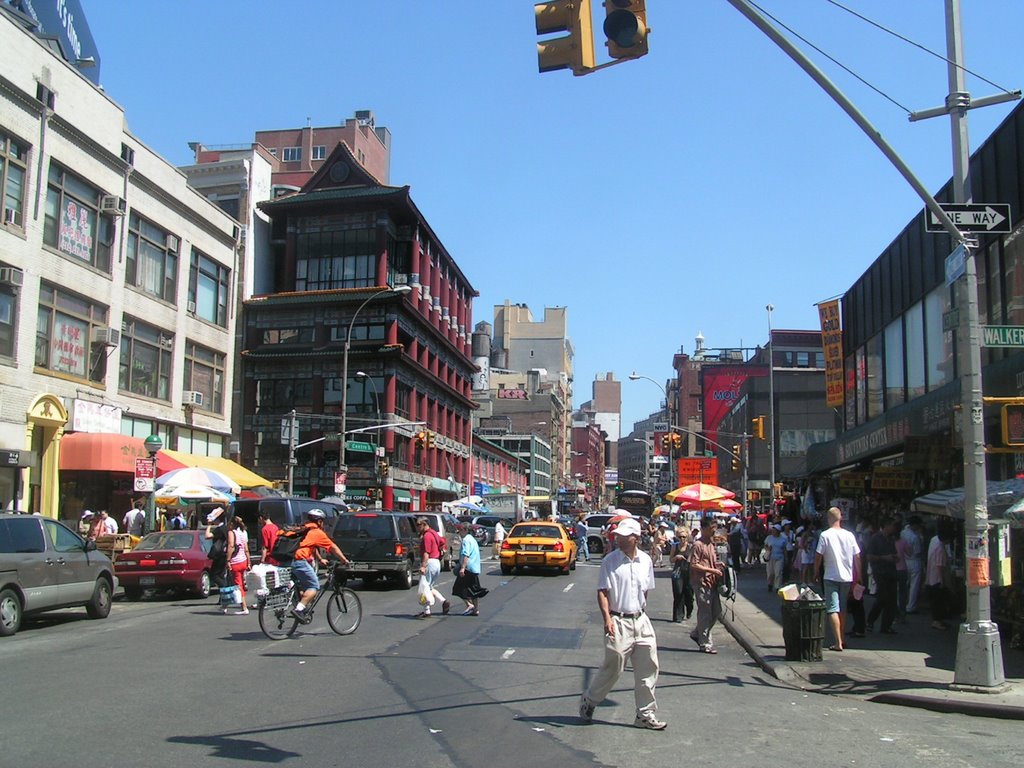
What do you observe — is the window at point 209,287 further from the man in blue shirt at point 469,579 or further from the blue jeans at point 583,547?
the man in blue shirt at point 469,579

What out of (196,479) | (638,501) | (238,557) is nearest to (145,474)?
(196,479)

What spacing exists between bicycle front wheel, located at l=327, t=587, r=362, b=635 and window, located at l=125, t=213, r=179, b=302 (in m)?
22.5

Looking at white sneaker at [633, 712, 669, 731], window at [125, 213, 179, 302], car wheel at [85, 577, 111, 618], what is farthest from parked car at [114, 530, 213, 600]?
window at [125, 213, 179, 302]

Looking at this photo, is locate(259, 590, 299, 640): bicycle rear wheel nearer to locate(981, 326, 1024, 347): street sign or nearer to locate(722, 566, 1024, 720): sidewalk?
locate(722, 566, 1024, 720): sidewalk

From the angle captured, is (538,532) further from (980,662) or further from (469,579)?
(980,662)

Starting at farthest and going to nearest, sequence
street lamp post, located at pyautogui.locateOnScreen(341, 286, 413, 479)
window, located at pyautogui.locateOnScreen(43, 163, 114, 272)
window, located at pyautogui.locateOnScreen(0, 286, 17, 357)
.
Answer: street lamp post, located at pyautogui.locateOnScreen(341, 286, 413, 479) < window, located at pyautogui.locateOnScreen(43, 163, 114, 272) < window, located at pyautogui.locateOnScreen(0, 286, 17, 357)

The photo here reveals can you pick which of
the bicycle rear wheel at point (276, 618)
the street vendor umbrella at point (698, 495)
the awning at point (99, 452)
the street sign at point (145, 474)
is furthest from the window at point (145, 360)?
the bicycle rear wheel at point (276, 618)

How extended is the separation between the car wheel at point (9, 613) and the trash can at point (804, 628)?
11.6 meters

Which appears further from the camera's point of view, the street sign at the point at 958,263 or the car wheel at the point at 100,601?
the car wheel at the point at 100,601

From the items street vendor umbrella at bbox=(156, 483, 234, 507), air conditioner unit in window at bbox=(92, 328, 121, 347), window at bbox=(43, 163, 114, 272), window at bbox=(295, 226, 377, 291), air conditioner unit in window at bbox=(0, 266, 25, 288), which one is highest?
window at bbox=(295, 226, 377, 291)

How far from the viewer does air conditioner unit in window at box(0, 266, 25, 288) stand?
25891 millimetres

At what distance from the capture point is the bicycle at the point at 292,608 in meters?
14.2

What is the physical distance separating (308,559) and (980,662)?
9.42m

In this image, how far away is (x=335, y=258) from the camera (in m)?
62.7
